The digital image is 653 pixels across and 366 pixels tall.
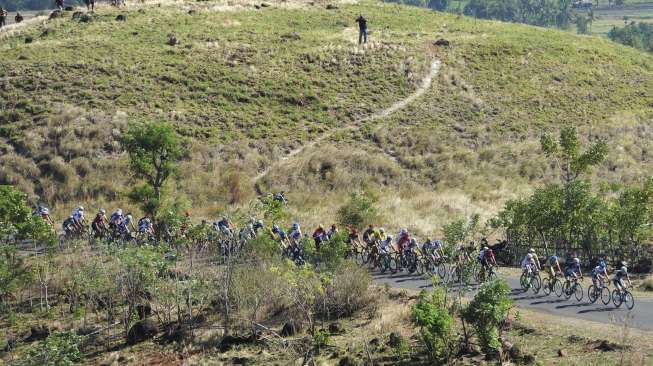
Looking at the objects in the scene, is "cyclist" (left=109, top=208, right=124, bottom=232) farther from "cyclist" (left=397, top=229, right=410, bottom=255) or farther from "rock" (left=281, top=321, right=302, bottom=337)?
"cyclist" (left=397, top=229, right=410, bottom=255)

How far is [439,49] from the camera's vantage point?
6500 cm

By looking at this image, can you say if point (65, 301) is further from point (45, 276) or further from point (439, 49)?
point (439, 49)

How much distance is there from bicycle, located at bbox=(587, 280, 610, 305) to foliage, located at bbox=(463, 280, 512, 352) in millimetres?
5739

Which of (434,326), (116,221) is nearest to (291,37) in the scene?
(116,221)

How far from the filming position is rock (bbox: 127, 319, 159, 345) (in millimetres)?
22562

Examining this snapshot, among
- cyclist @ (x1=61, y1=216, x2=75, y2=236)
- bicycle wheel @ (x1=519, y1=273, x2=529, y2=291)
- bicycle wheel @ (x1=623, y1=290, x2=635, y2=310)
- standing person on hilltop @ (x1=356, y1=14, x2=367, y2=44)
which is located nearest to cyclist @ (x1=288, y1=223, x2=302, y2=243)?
bicycle wheel @ (x1=519, y1=273, x2=529, y2=291)

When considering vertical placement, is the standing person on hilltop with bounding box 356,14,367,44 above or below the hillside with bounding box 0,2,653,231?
above

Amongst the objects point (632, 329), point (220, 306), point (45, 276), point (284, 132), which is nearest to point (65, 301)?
point (45, 276)

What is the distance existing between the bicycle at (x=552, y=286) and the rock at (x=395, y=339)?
671 centimetres

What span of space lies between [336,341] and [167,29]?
47.4 metres

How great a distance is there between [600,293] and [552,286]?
6.05 ft

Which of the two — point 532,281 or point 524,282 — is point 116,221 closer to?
point 524,282

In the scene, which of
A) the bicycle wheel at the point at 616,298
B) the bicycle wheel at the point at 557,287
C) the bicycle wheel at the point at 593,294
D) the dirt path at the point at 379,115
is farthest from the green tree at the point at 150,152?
the bicycle wheel at the point at 616,298

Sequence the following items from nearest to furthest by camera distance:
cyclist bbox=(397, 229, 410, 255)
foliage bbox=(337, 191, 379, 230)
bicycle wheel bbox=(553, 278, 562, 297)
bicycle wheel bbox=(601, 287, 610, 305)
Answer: bicycle wheel bbox=(601, 287, 610, 305), bicycle wheel bbox=(553, 278, 562, 297), cyclist bbox=(397, 229, 410, 255), foliage bbox=(337, 191, 379, 230)
